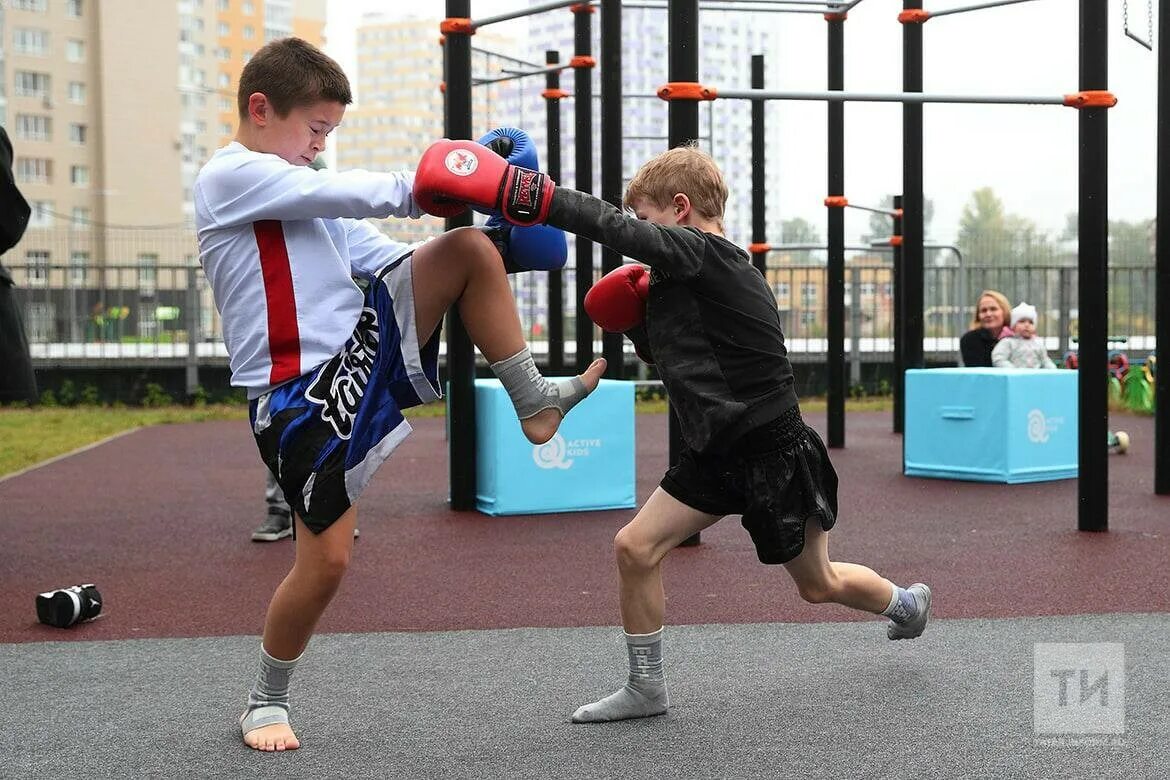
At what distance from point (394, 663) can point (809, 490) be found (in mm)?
1240

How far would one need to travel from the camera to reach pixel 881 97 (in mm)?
5617

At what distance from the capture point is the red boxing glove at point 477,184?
2670mm

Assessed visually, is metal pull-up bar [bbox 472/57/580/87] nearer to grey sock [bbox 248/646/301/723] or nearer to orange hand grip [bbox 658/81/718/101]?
orange hand grip [bbox 658/81/718/101]

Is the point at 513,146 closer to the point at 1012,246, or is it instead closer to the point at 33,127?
the point at 1012,246

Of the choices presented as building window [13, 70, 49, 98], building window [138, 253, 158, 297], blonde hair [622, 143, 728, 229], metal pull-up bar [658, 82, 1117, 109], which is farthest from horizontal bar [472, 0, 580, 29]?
building window [13, 70, 49, 98]

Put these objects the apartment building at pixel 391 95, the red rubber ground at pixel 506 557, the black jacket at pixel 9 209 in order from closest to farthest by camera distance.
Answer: the red rubber ground at pixel 506 557 → the black jacket at pixel 9 209 → the apartment building at pixel 391 95

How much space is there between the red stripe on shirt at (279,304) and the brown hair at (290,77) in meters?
0.27

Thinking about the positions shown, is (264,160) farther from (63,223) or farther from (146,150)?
(146,150)

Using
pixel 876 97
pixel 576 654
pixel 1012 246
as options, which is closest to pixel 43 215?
pixel 1012 246

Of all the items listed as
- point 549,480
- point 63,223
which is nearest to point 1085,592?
point 549,480

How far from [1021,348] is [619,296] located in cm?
674

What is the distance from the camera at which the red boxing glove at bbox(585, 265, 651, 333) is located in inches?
124

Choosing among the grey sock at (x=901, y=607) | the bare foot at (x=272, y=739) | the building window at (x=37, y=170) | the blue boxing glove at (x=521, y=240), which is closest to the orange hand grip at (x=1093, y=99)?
the grey sock at (x=901, y=607)

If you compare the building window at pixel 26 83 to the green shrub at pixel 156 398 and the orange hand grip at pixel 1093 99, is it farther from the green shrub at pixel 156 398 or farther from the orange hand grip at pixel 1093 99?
the orange hand grip at pixel 1093 99
